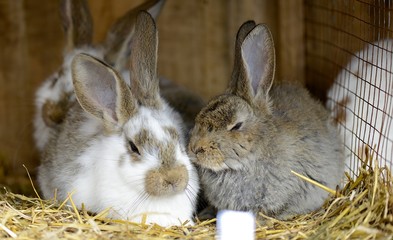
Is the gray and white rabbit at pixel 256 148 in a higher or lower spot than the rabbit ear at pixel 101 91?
lower

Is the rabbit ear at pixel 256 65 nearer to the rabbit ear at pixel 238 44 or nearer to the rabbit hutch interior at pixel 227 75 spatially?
the rabbit ear at pixel 238 44

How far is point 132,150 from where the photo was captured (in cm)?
289

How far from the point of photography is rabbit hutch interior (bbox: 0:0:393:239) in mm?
2734

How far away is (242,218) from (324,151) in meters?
0.54

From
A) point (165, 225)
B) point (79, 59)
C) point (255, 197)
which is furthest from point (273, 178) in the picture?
point (79, 59)

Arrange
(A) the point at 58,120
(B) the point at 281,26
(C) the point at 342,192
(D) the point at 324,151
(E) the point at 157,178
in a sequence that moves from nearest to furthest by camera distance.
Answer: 1. (E) the point at 157,178
2. (C) the point at 342,192
3. (D) the point at 324,151
4. (A) the point at 58,120
5. (B) the point at 281,26

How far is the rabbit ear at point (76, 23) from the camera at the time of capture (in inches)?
157

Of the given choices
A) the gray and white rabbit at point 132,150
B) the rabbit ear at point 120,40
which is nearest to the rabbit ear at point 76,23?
the rabbit ear at point 120,40

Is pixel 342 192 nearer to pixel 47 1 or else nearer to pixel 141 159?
pixel 141 159

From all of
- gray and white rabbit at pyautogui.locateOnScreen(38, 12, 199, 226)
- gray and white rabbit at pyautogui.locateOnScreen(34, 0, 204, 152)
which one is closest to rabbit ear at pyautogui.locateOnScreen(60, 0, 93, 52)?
gray and white rabbit at pyautogui.locateOnScreen(34, 0, 204, 152)

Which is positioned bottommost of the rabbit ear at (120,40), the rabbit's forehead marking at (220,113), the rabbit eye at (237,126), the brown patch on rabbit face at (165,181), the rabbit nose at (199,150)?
the brown patch on rabbit face at (165,181)

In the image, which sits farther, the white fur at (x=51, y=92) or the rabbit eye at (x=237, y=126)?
the white fur at (x=51, y=92)

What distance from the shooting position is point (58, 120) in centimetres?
374

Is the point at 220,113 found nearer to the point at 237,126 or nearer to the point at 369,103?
the point at 237,126
